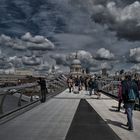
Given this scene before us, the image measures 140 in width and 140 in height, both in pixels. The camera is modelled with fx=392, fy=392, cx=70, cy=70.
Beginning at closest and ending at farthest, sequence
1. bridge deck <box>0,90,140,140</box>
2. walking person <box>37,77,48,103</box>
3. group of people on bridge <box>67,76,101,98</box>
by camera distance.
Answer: bridge deck <box>0,90,140,140</box> → walking person <box>37,77,48,103</box> → group of people on bridge <box>67,76,101,98</box>

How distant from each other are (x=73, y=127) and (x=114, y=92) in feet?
63.7

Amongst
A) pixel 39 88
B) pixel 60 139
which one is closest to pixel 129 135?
pixel 60 139

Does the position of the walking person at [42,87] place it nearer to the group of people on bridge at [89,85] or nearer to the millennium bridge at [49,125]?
the millennium bridge at [49,125]

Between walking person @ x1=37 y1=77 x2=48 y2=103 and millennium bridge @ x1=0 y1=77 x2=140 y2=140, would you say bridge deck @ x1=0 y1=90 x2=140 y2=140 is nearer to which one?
millennium bridge @ x1=0 y1=77 x2=140 y2=140

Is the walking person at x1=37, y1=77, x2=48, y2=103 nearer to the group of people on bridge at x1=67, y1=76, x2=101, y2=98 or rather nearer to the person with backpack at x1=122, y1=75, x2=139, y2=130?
the group of people on bridge at x1=67, y1=76, x2=101, y2=98

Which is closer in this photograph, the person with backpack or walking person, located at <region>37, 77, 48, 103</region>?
the person with backpack

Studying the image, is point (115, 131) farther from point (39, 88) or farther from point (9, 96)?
point (39, 88)

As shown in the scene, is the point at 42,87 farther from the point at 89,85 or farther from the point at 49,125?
the point at 89,85

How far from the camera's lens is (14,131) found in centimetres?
1250

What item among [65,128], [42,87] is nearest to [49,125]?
[65,128]

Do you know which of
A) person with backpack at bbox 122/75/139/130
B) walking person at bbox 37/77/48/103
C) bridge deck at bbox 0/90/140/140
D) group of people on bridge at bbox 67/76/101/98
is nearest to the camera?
bridge deck at bbox 0/90/140/140

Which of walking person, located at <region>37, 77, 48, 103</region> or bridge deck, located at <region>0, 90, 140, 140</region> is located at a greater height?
walking person, located at <region>37, 77, 48, 103</region>

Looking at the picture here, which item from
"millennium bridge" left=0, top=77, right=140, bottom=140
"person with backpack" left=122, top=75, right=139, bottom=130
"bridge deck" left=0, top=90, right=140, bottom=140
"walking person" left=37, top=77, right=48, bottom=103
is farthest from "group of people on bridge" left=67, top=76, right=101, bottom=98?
"person with backpack" left=122, top=75, right=139, bottom=130

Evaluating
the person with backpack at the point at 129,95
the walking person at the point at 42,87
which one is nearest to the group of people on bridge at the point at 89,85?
the walking person at the point at 42,87
